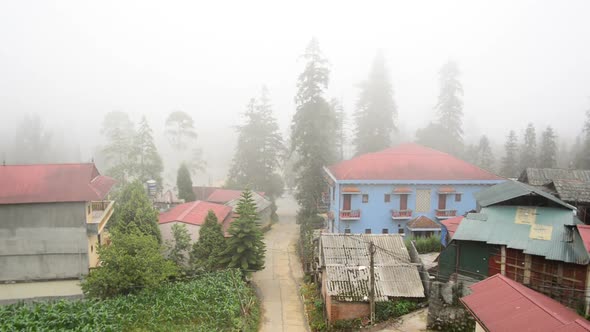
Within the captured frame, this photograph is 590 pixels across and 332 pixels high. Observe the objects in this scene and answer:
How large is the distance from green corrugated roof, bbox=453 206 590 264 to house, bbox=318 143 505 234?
11.0m

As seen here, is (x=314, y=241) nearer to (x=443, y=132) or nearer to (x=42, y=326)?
(x=42, y=326)

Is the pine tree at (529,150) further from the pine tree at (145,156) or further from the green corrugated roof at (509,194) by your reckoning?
the pine tree at (145,156)

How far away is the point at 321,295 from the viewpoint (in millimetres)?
25625

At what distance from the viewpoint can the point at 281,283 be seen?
2927 cm

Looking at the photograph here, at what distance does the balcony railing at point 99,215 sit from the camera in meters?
24.7

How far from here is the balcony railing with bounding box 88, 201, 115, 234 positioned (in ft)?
81.0

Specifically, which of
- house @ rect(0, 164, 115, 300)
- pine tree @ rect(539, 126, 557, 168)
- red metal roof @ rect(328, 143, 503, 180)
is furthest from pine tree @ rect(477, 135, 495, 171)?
house @ rect(0, 164, 115, 300)

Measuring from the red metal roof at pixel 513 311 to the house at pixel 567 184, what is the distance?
11760 mm

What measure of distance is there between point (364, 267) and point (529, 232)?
7844 millimetres

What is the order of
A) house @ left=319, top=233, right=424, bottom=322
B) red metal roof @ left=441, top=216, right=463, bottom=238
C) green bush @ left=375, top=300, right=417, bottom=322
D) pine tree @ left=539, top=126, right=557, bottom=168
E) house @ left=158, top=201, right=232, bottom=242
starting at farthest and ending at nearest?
pine tree @ left=539, top=126, right=557, bottom=168, house @ left=158, top=201, right=232, bottom=242, red metal roof @ left=441, top=216, right=463, bottom=238, house @ left=319, top=233, right=424, bottom=322, green bush @ left=375, top=300, right=417, bottom=322

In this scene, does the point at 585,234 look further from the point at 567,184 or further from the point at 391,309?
the point at 567,184

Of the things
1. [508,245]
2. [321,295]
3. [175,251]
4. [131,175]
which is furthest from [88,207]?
[508,245]

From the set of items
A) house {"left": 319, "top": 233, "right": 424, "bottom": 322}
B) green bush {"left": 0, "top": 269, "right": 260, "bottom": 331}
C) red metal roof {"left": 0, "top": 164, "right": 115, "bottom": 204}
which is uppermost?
red metal roof {"left": 0, "top": 164, "right": 115, "bottom": 204}

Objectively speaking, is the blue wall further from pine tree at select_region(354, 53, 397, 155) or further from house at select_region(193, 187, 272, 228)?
pine tree at select_region(354, 53, 397, 155)
